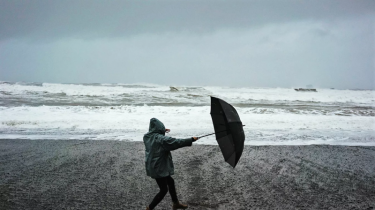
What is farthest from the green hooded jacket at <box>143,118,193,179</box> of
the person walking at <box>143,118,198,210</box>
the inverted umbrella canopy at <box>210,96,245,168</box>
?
the inverted umbrella canopy at <box>210,96,245,168</box>

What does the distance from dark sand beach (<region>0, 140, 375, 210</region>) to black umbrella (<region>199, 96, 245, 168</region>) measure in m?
1.16

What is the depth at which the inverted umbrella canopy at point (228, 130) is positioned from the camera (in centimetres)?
342

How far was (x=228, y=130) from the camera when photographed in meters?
3.53

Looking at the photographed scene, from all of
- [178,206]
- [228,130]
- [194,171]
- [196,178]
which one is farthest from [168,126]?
[228,130]

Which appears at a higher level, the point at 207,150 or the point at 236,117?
the point at 236,117

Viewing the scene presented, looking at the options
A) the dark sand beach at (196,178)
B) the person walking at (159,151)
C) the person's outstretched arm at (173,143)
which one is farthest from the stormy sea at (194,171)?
the person's outstretched arm at (173,143)

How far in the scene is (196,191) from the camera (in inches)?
184

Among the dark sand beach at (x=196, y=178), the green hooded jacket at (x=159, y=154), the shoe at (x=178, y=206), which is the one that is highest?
the green hooded jacket at (x=159, y=154)

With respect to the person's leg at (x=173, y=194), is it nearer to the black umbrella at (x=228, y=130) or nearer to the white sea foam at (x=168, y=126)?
the black umbrella at (x=228, y=130)

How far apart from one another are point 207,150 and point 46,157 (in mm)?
4454

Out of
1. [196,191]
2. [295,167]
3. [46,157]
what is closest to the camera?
[196,191]

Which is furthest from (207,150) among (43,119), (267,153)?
(43,119)

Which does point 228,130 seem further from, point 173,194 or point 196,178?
point 196,178

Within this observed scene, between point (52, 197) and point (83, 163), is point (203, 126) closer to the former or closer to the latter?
point (83, 163)
